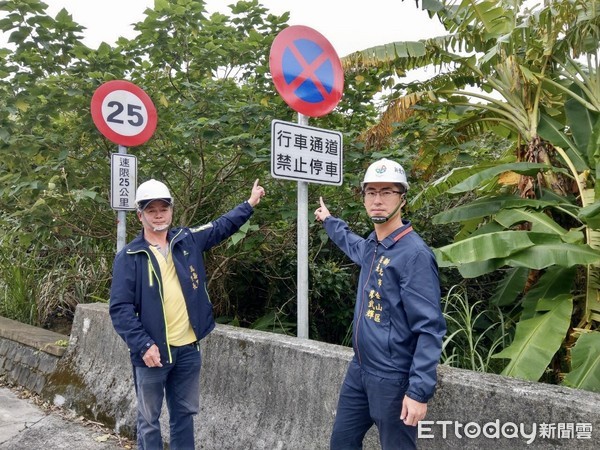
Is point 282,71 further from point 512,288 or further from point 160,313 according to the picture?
point 512,288

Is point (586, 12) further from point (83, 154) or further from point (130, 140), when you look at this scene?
point (83, 154)

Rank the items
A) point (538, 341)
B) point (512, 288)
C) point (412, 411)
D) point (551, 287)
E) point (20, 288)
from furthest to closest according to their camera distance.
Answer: point (20, 288), point (512, 288), point (551, 287), point (538, 341), point (412, 411)

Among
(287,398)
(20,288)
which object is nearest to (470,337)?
(287,398)

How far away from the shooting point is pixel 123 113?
4.37m

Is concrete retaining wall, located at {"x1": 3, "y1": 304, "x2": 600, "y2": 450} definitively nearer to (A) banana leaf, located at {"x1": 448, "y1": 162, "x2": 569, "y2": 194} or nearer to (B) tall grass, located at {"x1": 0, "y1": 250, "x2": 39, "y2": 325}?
(A) banana leaf, located at {"x1": 448, "y1": 162, "x2": 569, "y2": 194}

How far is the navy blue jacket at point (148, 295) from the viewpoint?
2982mm

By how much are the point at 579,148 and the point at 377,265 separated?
141 inches

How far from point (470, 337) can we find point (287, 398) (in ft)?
4.84

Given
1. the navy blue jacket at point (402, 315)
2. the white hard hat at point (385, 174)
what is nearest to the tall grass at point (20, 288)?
the navy blue jacket at point (402, 315)

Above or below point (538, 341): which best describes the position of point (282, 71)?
above

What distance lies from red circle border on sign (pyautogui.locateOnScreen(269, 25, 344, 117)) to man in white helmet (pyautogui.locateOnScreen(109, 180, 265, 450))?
3.28 ft

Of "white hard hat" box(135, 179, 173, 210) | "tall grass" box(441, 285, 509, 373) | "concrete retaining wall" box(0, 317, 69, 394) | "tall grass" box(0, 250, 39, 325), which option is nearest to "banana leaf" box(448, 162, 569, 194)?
"tall grass" box(441, 285, 509, 373)

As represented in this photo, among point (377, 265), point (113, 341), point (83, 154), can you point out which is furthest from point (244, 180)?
point (377, 265)

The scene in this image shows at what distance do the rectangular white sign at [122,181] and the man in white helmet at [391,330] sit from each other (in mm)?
2444
